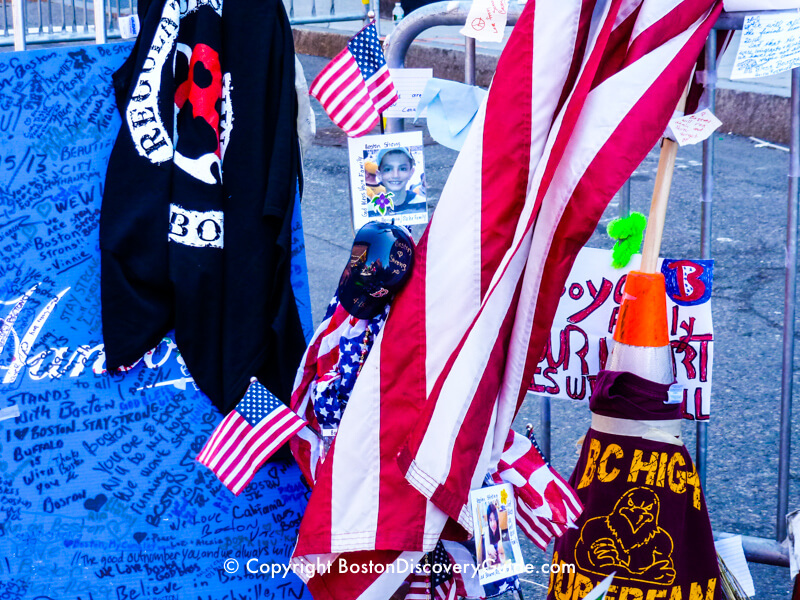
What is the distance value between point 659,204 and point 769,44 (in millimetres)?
402

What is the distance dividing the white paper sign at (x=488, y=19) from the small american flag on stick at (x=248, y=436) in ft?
3.26

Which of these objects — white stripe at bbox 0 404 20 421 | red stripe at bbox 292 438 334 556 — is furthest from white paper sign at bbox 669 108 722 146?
white stripe at bbox 0 404 20 421

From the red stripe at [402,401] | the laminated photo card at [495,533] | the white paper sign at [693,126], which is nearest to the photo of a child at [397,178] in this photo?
the red stripe at [402,401]

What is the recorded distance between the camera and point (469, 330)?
1.91 m

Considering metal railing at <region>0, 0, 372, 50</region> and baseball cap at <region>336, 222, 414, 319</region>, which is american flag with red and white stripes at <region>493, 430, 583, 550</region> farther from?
metal railing at <region>0, 0, 372, 50</region>

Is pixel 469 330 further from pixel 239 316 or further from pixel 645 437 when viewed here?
pixel 239 316

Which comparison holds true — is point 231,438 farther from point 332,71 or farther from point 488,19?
point 488,19

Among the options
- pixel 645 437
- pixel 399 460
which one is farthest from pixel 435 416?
pixel 645 437

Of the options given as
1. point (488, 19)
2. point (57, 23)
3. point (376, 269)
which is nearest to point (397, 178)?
point (376, 269)

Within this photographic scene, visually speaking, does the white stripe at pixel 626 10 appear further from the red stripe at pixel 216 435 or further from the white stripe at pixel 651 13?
the red stripe at pixel 216 435

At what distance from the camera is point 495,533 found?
1.98 meters

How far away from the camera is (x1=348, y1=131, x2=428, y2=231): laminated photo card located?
2.27m

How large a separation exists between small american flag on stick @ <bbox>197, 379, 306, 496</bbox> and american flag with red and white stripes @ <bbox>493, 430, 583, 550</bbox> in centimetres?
50

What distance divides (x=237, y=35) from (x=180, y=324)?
0.74 meters
